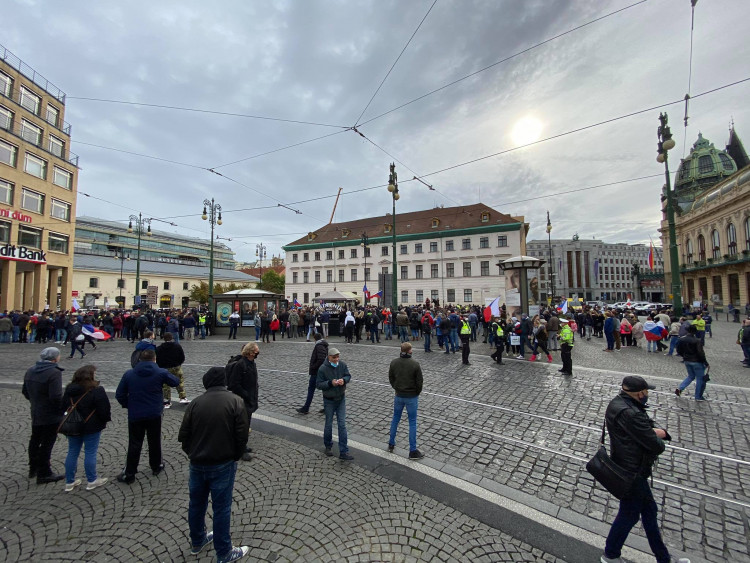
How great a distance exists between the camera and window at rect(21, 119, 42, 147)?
92.6ft

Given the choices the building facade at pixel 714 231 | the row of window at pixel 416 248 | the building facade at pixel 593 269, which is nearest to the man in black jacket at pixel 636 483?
the row of window at pixel 416 248

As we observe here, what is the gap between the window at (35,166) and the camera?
91.9ft

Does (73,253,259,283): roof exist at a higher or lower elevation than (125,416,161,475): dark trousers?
higher

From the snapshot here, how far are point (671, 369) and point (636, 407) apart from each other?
10.5m

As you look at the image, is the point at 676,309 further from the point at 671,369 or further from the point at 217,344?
the point at 217,344

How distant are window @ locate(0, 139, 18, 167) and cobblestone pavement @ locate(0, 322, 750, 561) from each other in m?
22.4

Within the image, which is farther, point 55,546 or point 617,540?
point 55,546

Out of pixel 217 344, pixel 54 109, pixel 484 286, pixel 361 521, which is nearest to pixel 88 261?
pixel 54 109

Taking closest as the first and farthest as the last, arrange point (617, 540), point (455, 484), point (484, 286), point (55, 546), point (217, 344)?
point (617, 540)
point (55, 546)
point (455, 484)
point (217, 344)
point (484, 286)

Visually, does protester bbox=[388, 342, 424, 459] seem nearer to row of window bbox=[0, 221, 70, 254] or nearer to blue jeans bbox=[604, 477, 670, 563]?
blue jeans bbox=[604, 477, 670, 563]

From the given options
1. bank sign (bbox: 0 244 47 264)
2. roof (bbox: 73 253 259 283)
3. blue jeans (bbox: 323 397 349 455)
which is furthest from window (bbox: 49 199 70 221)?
blue jeans (bbox: 323 397 349 455)

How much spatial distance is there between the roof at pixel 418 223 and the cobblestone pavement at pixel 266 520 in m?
43.8

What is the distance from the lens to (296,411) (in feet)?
24.0

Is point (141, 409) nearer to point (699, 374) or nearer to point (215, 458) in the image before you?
point (215, 458)
